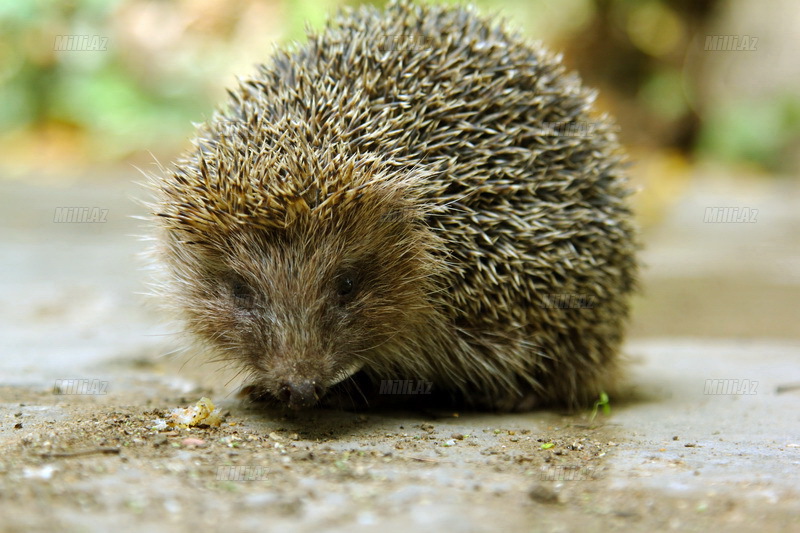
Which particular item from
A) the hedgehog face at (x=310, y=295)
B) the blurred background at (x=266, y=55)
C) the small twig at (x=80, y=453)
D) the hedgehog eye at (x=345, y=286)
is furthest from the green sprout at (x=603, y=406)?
the blurred background at (x=266, y=55)

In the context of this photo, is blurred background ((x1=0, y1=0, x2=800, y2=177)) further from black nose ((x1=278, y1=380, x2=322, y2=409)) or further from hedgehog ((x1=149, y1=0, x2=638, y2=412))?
black nose ((x1=278, y1=380, x2=322, y2=409))

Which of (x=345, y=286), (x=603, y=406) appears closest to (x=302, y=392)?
(x=345, y=286)

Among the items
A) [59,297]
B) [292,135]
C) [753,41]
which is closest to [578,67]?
[753,41]

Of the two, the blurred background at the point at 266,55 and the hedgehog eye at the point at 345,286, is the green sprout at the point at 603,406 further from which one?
the blurred background at the point at 266,55

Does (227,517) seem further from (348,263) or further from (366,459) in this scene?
(348,263)

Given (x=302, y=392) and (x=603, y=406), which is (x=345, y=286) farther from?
(x=603, y=406)

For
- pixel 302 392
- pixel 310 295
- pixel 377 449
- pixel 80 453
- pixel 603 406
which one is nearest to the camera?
pixel 80 453
